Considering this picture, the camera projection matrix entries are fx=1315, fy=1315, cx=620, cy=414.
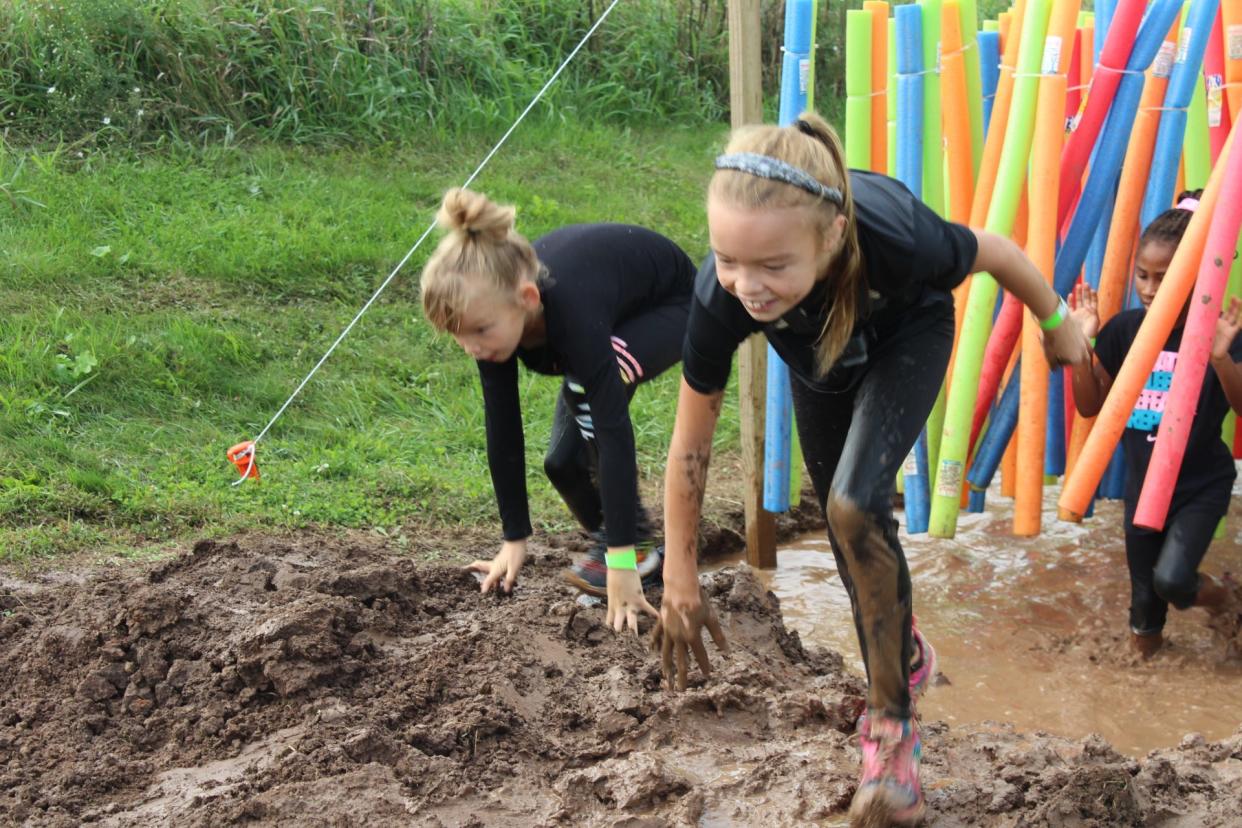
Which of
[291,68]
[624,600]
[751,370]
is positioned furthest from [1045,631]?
[291,68]

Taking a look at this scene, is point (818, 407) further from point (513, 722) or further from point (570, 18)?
point (570, 18)

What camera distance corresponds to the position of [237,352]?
20.3 feet

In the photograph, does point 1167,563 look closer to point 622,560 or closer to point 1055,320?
point 1055,320

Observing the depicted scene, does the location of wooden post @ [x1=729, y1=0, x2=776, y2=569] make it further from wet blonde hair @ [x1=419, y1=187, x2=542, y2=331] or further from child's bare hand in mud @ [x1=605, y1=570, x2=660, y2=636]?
child's bare hand in mud @ [x1=605, y1=570, x2=660, y2=636]

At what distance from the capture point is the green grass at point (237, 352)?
5.17 m

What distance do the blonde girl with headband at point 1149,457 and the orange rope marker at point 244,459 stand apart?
10.4 feet

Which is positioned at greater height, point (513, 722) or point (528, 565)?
point (513, 722)

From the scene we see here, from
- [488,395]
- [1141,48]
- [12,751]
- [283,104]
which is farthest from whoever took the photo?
[283,104]

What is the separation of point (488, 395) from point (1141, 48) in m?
2.41

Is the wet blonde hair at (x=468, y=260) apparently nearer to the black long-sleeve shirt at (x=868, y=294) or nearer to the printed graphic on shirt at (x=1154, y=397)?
the black long-sleeve shirt at (x=868, y=294)

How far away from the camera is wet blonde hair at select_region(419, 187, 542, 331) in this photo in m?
3.51

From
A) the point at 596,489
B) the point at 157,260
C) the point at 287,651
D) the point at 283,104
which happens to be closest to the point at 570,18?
the point at 283,104

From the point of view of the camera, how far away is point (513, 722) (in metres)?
3.36

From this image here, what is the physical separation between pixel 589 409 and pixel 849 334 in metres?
1.28
